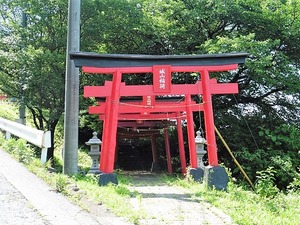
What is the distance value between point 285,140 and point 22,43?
11336 millimetres

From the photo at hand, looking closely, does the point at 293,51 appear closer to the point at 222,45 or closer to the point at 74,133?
the point at 222,45

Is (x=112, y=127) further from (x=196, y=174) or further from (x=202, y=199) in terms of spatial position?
(x=196, y=174)

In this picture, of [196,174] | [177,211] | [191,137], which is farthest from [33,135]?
[191,137]

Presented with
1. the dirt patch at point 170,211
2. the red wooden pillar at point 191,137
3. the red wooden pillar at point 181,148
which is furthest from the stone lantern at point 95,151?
the red wooden pillar at point 181,148

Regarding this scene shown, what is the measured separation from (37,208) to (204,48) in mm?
11665

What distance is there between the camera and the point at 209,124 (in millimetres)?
8883

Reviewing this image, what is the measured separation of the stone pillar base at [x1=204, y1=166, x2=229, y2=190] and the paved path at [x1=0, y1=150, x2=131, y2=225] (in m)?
3.88

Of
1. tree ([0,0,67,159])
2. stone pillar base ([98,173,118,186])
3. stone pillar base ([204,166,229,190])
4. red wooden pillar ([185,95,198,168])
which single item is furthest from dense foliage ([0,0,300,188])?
stone pillar base ([98,173,118,186])

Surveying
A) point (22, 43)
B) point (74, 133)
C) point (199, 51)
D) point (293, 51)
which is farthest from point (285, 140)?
point (22, 43)

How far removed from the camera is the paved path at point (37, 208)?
13.4ft

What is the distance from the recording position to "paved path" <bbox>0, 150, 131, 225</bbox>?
4.07m

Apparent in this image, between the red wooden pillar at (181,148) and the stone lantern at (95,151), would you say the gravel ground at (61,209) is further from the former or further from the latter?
the red wooden pillar at (181,148)

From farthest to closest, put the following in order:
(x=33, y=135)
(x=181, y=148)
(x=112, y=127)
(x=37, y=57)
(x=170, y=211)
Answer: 1. (x=181, y=148)
2. (x=37, y=57)
3. (x=112, y=127)
4. (x=33, y=135)
5. (x=170, y=211)

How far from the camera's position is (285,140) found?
14867 mm
